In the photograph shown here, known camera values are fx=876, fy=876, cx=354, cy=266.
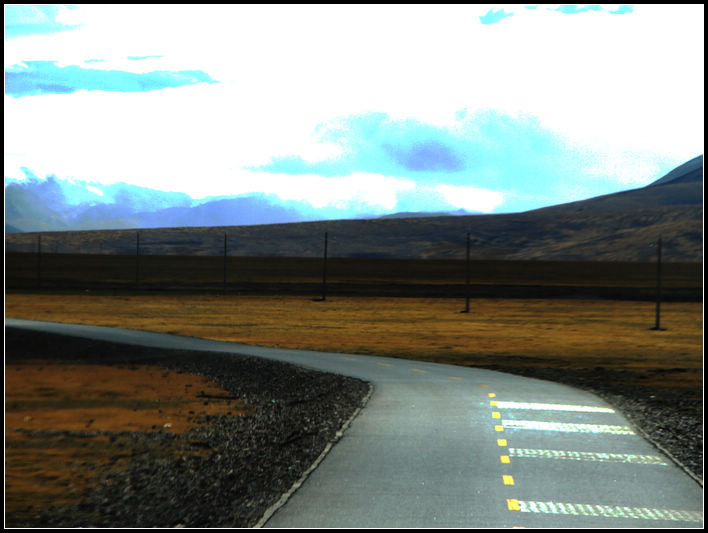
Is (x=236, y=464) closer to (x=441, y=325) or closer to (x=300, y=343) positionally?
(x=300, y=343)

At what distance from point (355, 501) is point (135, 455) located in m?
6.07

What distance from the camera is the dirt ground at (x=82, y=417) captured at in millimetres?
12977

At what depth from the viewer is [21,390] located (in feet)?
76.9

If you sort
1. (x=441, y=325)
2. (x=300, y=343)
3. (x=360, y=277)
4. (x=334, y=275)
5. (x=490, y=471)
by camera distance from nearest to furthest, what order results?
1. (x=490, y=471)
2. (x=300, y=343)
3. (x=441, y=325)
4. (x=360, y=277)
5. (x=334, y=275)

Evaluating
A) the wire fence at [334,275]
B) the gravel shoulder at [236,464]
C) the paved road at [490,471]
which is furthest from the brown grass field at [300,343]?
the wire fence at [334,275]

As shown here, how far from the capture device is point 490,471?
38.5ft

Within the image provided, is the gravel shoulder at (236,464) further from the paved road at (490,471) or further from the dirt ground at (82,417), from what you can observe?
the paved road at (490,471)

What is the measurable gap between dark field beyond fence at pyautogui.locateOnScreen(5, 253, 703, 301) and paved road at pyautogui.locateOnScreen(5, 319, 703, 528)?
56993mm

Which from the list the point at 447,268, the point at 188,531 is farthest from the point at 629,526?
the point at 447,268

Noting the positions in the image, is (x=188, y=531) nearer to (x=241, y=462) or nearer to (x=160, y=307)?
(x=241, y=462)

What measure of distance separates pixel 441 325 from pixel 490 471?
1586 inches

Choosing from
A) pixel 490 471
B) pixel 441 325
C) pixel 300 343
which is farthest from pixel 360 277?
pixel 490 471

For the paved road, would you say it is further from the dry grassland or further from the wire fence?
the wire fence

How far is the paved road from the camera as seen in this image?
31.3ft
